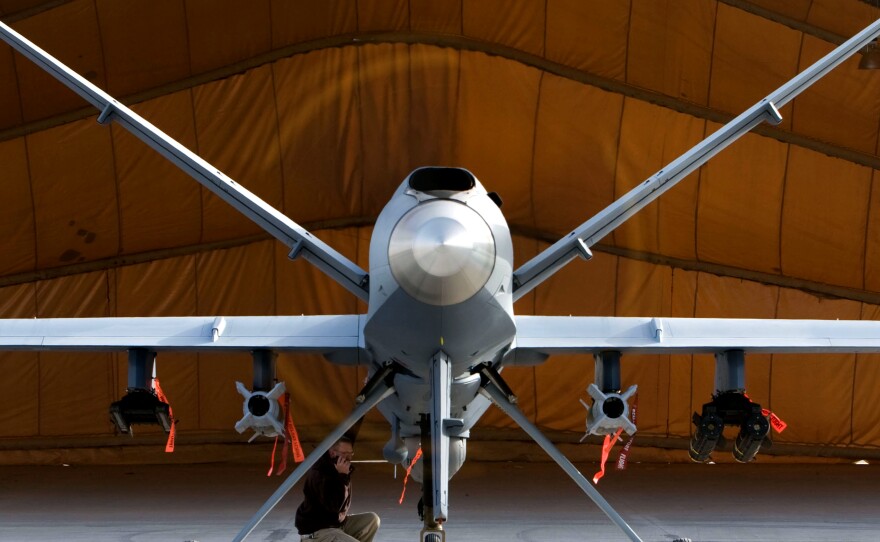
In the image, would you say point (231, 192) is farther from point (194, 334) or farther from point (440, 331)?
point (440, 331)

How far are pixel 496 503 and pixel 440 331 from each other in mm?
7549

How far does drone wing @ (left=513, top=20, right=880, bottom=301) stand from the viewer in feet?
26.6

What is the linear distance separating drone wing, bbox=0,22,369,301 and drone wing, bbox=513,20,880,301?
129 centimetres

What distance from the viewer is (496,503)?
14.2 m

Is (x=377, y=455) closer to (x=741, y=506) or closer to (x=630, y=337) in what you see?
(x=741, y=506)

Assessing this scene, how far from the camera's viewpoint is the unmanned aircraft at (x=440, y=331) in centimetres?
706

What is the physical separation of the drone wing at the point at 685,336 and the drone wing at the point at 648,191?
78cm

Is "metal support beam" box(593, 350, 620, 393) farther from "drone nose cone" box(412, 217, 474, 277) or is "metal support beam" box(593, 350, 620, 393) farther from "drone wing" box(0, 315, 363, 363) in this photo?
"drone nose cone" box(412, 217, 474, 277)

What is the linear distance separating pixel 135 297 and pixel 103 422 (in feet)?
7.34

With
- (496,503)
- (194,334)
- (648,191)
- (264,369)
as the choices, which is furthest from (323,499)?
(496,503)

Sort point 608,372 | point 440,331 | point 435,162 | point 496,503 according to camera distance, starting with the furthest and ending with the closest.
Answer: point 435,162 → point 496,503 → point 608,372 → point 440,331

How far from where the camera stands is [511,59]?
56.1 ft

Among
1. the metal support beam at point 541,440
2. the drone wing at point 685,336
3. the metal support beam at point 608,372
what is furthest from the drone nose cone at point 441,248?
the metal support beam at point 608,372

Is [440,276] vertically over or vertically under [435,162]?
under
